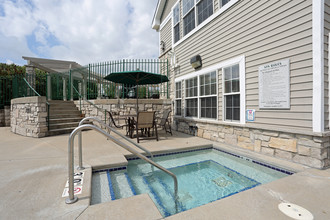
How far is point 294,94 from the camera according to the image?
2.90 metres

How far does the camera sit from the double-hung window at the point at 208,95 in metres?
4.81

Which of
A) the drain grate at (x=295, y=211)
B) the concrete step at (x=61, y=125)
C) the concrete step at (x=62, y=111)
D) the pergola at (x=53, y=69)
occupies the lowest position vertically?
the drain grate at (x=295, y=211)

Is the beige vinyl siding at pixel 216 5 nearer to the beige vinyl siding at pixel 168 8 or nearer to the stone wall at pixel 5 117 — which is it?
the beige vinyl siding at pixel 168 8

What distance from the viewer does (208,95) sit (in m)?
5.05

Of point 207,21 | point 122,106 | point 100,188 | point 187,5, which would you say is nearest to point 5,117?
point 122,106

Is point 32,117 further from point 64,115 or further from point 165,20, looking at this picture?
point 165,20

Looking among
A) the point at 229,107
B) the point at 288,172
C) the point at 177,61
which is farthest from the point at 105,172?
the point at 177,61

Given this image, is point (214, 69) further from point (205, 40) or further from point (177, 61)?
point (177, 61)

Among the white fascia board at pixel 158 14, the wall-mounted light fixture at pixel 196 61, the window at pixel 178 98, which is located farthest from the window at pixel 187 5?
the window at pixel 178 98

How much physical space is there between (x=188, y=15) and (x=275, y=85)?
Result: 4597 millimetres

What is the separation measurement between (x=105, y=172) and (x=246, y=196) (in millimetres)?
2147

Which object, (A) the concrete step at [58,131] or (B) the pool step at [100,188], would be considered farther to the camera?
(A) the concrete step at [58,131]

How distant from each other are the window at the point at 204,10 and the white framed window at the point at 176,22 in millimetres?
1452

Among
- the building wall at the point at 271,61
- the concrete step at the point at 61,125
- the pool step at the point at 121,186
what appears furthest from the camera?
the concrete step at the point at 61,125
